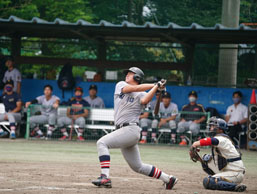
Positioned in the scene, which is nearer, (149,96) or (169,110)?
(149,96)

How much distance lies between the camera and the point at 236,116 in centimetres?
1708

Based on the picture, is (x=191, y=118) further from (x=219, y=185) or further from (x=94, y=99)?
(x=219, y=185)

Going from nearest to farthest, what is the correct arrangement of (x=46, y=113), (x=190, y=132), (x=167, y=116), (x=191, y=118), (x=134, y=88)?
(x=134, y=88) → (x=190, y=132) → (x=191, y=118) → (x=167, y=116) → (x=46, y=113)

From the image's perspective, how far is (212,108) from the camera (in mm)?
17812

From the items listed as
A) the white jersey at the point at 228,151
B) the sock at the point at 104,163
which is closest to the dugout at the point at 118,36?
the white jersey at the point at 228,151

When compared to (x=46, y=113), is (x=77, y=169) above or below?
below

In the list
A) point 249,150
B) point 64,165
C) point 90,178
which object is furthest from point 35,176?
point 249,150

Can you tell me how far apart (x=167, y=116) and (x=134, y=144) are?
347 inches

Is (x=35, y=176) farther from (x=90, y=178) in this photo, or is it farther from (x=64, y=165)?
(x=64, y=165)

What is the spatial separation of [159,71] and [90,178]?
1163cm

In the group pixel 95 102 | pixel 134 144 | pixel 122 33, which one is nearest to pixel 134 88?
pixel 134 144

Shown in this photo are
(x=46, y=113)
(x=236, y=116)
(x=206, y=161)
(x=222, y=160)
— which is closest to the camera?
(x=222, y=160)

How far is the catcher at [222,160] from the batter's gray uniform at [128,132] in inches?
32.9

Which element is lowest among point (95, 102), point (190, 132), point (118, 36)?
point (190, 132)
